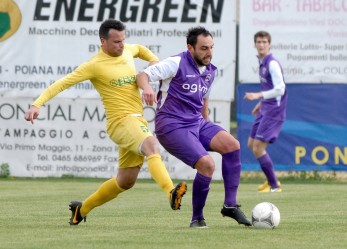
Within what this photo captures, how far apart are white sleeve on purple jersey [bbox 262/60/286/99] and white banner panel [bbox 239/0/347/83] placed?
2385 millimetres

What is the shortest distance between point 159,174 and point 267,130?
7.78 metres

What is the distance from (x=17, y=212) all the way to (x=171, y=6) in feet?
27.5

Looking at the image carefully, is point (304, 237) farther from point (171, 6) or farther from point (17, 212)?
point (171, 6)

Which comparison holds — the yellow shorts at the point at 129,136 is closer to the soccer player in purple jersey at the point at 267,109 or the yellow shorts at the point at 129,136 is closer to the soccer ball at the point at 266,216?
the soccer ball at the point at 266,216

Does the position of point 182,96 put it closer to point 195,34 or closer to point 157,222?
point 195,34

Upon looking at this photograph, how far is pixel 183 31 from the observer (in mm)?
19750

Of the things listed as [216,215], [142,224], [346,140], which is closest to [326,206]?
[216,215]

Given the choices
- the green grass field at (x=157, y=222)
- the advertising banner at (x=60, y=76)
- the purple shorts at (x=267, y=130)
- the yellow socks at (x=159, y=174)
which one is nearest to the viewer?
the green grass field at (x=157, y=222)

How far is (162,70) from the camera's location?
391 inches

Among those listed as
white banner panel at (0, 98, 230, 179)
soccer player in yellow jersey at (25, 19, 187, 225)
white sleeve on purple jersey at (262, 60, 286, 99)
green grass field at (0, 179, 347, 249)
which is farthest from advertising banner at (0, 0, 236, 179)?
soccer player in yellow jersey at (25, 19, 187, 225)

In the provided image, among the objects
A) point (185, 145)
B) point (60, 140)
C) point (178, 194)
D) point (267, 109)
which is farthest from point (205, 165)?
point (60, 140)

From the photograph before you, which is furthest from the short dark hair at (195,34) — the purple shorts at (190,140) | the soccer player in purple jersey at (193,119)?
the purple shorts at (190,140)

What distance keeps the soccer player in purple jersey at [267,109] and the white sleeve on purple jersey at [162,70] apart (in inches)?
263

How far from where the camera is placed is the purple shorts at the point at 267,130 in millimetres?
17375
